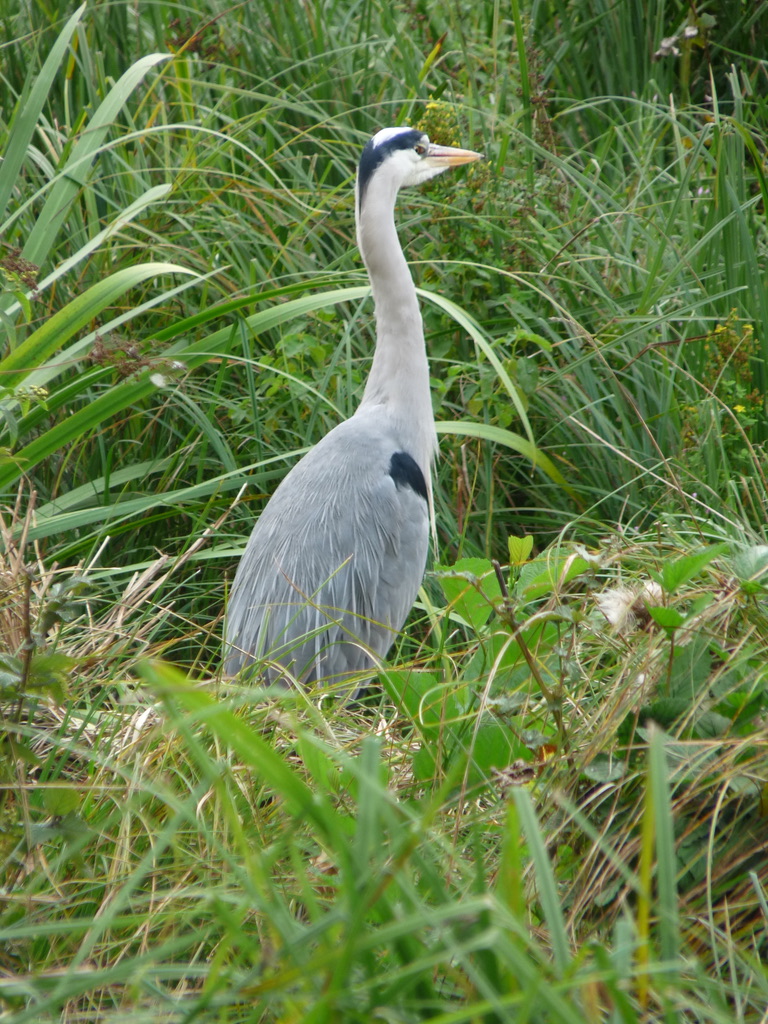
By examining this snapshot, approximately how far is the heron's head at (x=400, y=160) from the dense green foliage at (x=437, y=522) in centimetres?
21

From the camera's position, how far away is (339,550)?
3.15 meters

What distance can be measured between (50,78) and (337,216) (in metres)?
1.20

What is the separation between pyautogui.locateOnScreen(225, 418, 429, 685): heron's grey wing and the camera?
305 centimetres

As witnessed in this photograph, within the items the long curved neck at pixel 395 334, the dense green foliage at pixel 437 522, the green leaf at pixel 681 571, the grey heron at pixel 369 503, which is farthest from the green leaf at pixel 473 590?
the long curved neck at pixel 395 334

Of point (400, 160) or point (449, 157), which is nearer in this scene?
point (400, 160)

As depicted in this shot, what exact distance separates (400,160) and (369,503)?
3.41 feet

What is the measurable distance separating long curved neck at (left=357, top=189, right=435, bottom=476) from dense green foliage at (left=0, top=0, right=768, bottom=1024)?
0.14 metres

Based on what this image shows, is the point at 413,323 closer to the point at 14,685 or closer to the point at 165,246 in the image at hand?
the point at 165,246

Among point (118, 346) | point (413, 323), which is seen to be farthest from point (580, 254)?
point (118, 346)

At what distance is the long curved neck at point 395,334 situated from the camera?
3264 millimetres

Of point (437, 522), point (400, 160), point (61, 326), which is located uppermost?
point (400, 160)

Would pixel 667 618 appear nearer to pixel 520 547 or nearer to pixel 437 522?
pixel 520 547

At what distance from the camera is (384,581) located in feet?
10.6

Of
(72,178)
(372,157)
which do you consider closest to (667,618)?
(372,157)
